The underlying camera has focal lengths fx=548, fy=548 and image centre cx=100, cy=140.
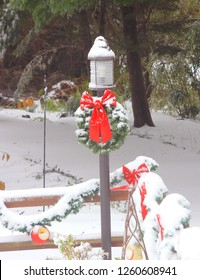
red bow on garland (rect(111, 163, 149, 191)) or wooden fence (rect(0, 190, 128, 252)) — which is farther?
wooden fence (rect(0, 190, 128, 252))

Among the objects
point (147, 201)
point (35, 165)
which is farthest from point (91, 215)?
point (147, 201)

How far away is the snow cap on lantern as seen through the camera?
485cm

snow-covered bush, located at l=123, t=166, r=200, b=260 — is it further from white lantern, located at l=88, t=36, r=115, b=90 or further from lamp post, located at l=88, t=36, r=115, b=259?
white lantern, located at l=88, t=36, r=115, b=90

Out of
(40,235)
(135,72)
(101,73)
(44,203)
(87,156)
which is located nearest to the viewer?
(101,73)

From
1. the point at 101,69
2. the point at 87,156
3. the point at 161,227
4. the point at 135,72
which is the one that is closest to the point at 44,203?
the point at 101,69

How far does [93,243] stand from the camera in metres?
5.08

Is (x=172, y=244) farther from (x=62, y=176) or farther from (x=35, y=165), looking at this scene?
(x=35, y=165)

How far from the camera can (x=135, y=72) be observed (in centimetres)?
1245

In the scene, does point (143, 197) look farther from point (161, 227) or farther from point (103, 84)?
point (103, 84)

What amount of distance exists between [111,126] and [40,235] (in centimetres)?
117

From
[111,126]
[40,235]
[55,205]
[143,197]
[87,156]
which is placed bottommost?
[40,235]

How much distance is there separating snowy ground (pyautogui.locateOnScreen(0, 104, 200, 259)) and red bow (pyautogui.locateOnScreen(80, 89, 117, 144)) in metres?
2.32

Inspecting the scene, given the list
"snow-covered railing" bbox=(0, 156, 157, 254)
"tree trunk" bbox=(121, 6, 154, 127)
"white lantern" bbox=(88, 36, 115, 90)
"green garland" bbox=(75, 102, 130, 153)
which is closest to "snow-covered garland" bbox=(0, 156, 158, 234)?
"snow-covered railing" bbox=(0, 156, 157, 254)

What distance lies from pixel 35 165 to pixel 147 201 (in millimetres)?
6407
